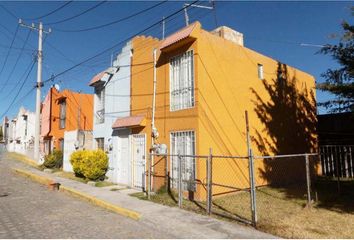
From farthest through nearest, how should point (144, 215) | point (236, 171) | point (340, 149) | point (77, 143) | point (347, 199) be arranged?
point (77, 143) → point (340, 149) → point (236, 171) → point (347, 199) → point (144, 215)

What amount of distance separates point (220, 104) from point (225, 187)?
2.89 metres

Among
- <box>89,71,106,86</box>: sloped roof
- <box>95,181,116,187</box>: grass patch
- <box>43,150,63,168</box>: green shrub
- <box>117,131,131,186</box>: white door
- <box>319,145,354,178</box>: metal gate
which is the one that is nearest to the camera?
<box>117,131,131,186</box>: white door

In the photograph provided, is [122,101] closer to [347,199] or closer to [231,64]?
[231,64]

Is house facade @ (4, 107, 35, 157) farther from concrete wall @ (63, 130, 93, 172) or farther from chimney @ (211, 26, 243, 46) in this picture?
chimney @ (211, 26, 243, 46)

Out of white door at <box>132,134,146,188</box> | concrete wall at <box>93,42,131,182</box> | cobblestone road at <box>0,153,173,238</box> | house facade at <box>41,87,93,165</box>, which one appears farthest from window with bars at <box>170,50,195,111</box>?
house facade at <box>41,87,93,165</box>

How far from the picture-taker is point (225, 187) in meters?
10.9

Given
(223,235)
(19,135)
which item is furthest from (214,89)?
(19,135)

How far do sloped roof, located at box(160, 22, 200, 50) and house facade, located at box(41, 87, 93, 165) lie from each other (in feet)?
47.4

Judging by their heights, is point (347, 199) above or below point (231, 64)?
below

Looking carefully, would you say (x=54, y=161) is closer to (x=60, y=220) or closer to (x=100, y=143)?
(x=100, y=143)

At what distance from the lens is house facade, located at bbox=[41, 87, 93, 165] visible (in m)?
25.4

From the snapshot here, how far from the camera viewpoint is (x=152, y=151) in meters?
12.7

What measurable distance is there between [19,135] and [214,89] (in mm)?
46418

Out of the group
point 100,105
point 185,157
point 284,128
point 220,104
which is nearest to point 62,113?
point 100,105
